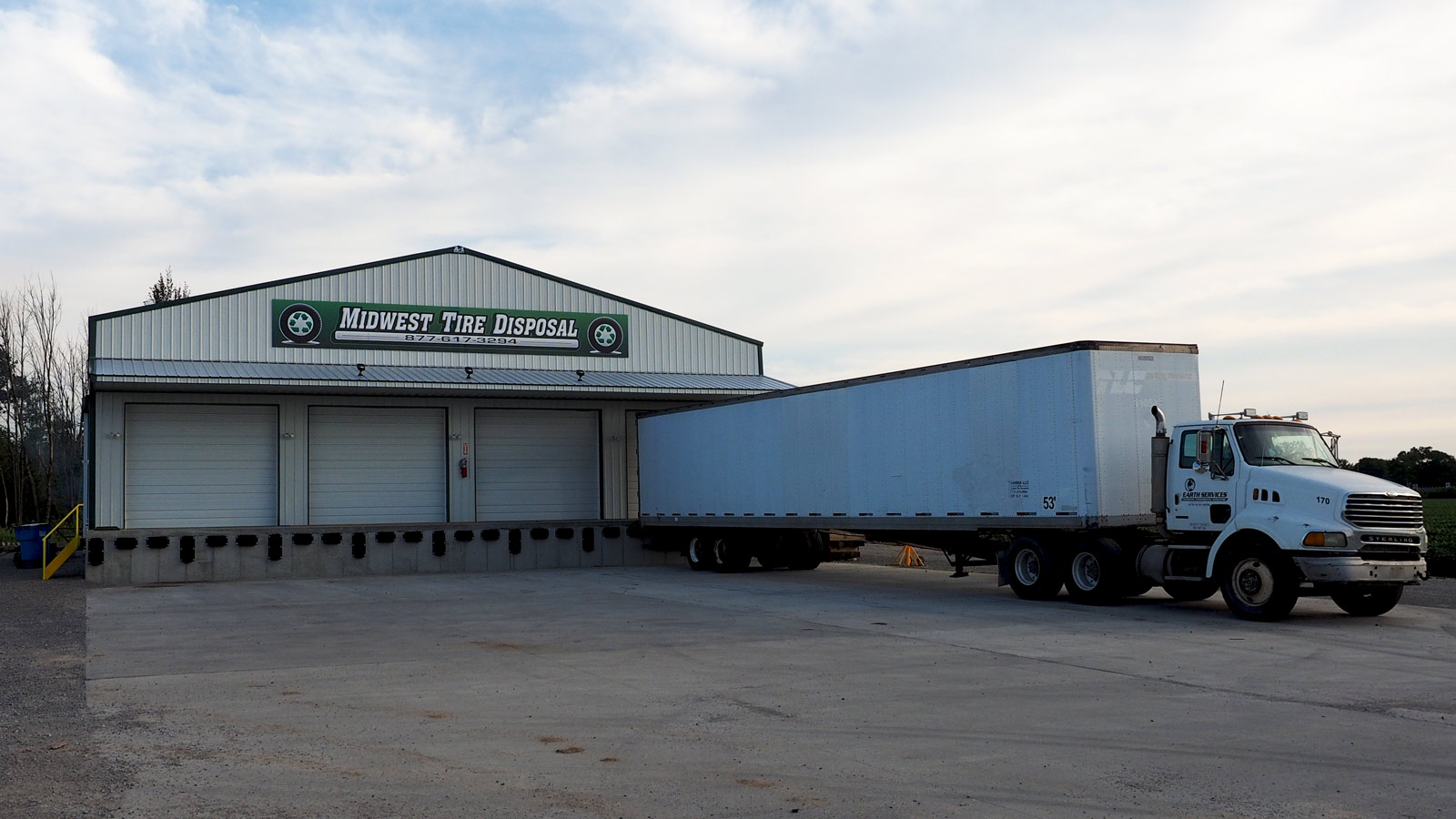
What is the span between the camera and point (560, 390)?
3019 cm

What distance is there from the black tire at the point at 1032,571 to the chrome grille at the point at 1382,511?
4.34m

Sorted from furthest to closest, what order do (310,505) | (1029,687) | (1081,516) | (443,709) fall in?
1. (310,505)
2. (1081,516)
3. (1029,687)
4. (443,709)

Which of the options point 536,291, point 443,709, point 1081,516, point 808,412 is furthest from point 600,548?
point 443,709

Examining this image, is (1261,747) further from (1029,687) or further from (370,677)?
(370,677)

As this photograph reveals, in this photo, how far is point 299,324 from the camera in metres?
29.7

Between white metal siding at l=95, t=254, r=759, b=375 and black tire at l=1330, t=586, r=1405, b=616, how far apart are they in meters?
19.8

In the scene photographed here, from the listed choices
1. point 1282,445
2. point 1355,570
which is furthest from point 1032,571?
point 1355,570

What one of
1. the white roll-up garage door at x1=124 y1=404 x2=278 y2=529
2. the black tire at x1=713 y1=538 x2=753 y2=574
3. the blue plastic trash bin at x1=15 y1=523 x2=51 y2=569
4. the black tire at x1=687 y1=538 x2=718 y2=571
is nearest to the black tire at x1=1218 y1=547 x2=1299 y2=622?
the black tire at x1=713 y1=538 x2=753 y2=574

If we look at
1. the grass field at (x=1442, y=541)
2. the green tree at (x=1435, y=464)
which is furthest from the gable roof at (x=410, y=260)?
the green tree at (x=1435, y=464)

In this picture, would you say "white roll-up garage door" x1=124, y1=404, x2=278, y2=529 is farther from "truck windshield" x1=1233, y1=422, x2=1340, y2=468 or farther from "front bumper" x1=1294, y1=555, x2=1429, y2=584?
"front bumper" x1=1294, y1=555, x2=1429, y2=584

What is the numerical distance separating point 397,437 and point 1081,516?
62.0ft

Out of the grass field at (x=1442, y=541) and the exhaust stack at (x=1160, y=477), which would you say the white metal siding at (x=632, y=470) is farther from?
the grass field at (x=1442, y=541)

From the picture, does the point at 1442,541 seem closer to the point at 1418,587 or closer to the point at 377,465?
the point at 1418,587

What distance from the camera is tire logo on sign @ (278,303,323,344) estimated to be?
29547 millimetres
